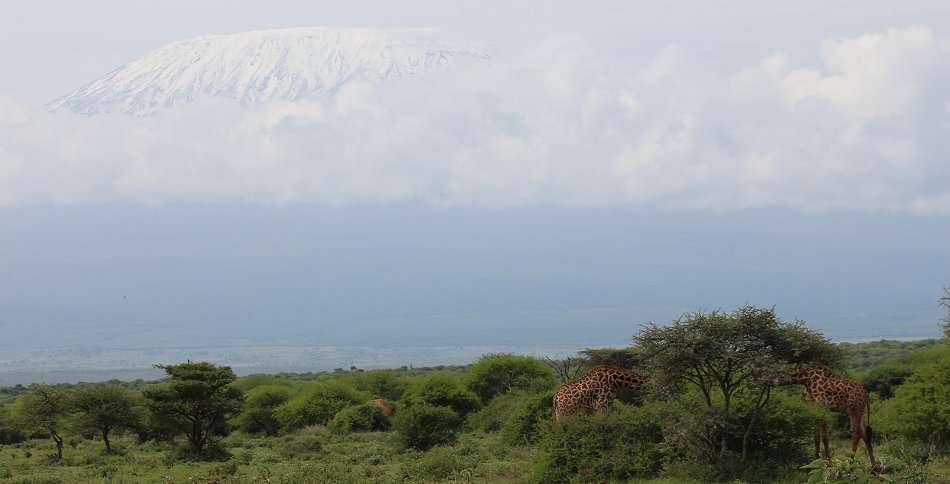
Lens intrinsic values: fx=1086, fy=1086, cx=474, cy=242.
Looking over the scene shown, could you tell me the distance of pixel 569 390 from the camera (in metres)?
30.7

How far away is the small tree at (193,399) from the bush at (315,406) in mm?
14949

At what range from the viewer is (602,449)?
27.4 meters

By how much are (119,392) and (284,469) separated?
40.7 ft

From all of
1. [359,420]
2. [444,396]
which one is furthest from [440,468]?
[444,396]

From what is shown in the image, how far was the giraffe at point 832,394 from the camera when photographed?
26.8m

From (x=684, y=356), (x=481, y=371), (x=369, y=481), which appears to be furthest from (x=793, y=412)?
(x=481, y=371)

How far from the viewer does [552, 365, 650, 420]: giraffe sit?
30203 millimetres

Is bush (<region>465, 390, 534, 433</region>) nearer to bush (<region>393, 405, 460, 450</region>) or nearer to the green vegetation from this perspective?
the green vegetation

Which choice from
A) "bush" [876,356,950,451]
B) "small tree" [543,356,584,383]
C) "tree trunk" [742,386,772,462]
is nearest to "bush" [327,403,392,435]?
"small tree" [543,356,584,383]

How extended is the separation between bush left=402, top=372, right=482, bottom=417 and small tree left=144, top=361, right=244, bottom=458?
48.5 feet

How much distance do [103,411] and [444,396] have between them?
1729 centimetres

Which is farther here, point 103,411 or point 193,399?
point 103,411

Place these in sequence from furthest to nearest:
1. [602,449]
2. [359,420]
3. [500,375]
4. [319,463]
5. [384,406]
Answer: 1. [500,375]
2. [384,406]
3. [359,420]
4. [319,463]
5. [602,449]

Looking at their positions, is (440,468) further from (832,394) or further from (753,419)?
(832,394)
